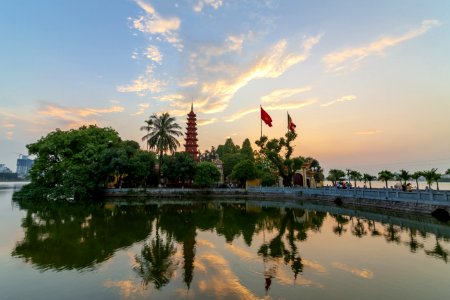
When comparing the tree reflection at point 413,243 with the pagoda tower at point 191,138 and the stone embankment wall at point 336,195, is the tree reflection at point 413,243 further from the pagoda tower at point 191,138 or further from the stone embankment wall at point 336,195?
the pagoda tower at point 191,138

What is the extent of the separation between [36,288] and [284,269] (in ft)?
23.3

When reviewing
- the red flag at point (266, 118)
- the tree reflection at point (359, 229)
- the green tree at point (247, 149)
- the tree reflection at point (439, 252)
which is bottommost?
the tree reflection at point (439, 252)

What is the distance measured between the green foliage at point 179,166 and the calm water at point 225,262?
24.3 m

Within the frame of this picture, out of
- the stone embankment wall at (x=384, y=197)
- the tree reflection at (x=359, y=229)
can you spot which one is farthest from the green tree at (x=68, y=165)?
the tree reflection at (x=359, y=229)

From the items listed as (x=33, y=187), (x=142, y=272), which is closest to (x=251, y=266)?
(x=142, y=272)

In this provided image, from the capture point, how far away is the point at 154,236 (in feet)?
47.6

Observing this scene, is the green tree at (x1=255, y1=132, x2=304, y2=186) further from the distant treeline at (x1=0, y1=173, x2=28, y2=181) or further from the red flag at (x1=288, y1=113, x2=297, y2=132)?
the distant treeline at (x1=0, y1=173, x2=28, y2=181)

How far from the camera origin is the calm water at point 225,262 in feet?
24.2

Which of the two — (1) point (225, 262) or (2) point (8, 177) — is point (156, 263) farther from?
(2) point (8, 177)

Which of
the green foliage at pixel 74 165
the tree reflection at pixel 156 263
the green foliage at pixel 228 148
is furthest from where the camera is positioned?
the green foliage at pixel 228 148

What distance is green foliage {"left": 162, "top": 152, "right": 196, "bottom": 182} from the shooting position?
4169 centimetres

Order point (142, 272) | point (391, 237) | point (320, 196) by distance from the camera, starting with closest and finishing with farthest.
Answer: point (142, 272) → point (391, 237) → point (320, 196)

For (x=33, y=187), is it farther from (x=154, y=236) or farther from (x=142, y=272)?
(x=142, y=272)

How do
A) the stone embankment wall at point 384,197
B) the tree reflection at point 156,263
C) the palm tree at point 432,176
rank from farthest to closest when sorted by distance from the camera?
1. the palm tree at point 432,176
2. the stone embankment wall at point 384,197
3. the tree reflection at point 156,263
